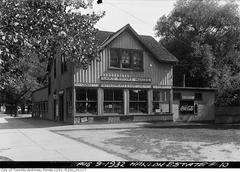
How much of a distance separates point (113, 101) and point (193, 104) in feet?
27.0

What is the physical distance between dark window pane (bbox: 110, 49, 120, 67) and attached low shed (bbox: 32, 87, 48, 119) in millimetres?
13679

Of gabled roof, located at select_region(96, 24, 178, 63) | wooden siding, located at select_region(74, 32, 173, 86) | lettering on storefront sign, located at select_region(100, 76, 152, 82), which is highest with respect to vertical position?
gabled roof, located at select_region(96, 24, 178, 63)

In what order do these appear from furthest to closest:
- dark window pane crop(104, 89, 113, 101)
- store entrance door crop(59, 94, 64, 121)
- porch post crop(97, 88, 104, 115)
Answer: store entrance door crop(59, 94, 64, 121), dark window pane crop(104, 89, 113, 101), porch post crop(97, 88, 104, 115)

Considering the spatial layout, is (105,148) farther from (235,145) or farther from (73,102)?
(73,102)

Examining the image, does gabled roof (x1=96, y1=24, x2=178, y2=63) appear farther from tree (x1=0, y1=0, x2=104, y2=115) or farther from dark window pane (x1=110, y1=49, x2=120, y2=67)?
tree (x1=0, y1=0, x2=104, y2=115)

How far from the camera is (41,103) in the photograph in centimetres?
4272

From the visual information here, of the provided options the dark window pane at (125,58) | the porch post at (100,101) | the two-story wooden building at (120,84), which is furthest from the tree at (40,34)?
the dark window pane at (125,58)

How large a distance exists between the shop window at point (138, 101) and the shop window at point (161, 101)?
1013mm

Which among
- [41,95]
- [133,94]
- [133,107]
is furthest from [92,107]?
[41,95]

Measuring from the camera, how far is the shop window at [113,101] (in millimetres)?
26969

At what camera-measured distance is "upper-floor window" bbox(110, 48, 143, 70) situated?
27.5 metres

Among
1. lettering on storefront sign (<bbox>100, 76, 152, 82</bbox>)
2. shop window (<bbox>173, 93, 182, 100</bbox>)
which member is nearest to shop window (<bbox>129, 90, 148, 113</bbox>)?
lettering on storefront sign (<bbox>100, 76, 152, 82</bbox>)

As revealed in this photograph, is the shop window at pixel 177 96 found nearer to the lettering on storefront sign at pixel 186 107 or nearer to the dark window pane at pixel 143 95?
the lettering on storefront sign at pixel 186 107

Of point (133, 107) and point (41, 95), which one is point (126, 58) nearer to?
point (133, 107)
